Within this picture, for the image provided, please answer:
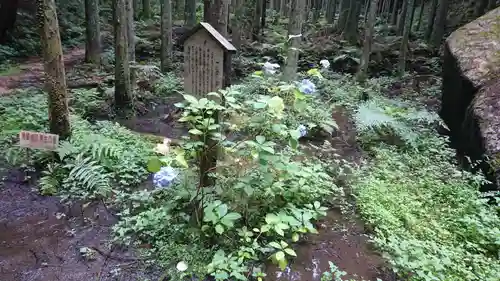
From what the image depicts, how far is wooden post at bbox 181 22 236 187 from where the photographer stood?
3771 millimetres

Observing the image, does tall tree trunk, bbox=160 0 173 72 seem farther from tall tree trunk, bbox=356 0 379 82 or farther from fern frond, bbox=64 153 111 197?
fern frond, bbox=64 153 111 197

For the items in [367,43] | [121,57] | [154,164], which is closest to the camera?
[154,164]

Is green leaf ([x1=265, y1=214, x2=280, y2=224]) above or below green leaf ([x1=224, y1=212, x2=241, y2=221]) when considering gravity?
below

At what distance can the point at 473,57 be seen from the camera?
7070 mm

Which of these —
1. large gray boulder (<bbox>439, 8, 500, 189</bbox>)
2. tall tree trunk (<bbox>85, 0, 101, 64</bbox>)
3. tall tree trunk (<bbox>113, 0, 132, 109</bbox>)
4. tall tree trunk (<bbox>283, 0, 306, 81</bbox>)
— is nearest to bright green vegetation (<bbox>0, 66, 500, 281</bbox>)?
large gray boulder (<bbox>439, 8, 500, 189</bbox>)

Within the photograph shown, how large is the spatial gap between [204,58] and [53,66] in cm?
276

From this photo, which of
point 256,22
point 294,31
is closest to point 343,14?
point 256,22

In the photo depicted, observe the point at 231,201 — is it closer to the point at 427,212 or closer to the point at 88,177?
the point at 88,177

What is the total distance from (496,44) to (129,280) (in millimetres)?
7669

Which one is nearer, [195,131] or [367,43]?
[195,131]

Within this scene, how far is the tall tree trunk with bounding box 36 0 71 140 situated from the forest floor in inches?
37.9

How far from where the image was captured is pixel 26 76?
11211 millimetres

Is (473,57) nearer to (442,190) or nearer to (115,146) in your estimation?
(442,190)

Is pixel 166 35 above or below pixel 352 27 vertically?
below
